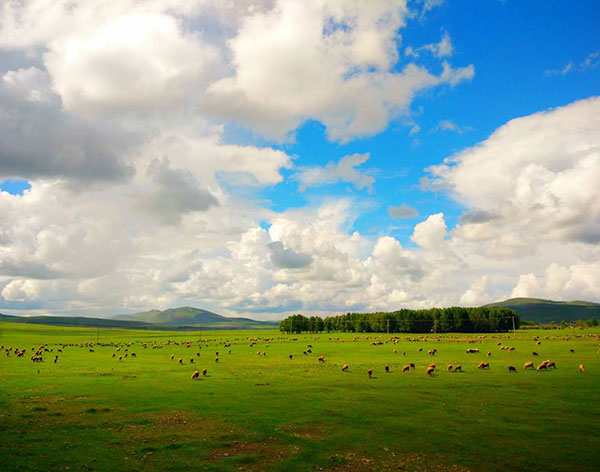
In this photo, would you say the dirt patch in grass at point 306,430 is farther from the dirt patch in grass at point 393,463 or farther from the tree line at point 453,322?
the tree line at point 453,322

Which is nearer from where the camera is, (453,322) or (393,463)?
(393,463)

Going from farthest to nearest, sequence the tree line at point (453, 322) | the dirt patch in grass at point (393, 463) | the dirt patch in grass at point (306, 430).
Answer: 1. the tree line at point (453, 322)
2. the dirt patch in grass at point (306, 430)
3. the dirt patch in grass at point (393, 463)

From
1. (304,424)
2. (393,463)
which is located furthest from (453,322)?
(393,463)

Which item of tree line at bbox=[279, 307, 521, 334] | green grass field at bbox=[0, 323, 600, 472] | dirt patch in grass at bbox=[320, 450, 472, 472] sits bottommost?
tree line at bbox=[279, 307, 521, 334]

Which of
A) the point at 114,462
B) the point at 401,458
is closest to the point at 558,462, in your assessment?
the point at 401,458

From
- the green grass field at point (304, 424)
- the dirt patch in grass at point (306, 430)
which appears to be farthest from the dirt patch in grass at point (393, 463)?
the dirt patch in grass at point (306, 430)

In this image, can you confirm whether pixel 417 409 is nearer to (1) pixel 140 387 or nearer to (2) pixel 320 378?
(2) pixel 320 378

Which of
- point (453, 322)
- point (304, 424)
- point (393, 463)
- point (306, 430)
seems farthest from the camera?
point (453, 322)

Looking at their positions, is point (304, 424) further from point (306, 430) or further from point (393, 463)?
point (393, 463)

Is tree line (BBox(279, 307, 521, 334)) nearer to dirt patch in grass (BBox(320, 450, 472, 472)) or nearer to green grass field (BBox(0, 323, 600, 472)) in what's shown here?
green grass field (BBox(0, 323, 600, 472))

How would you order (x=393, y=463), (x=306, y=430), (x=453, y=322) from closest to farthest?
1. (x=393, y=463)
2. (x=306, y=430)
3. (x=453, y=322)

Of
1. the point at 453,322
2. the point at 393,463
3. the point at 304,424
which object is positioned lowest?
the point at 453,322

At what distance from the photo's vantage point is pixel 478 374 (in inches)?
1823

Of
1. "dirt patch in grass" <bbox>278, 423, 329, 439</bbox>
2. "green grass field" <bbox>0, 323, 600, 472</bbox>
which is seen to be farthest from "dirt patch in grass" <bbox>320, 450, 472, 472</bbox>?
"dirt patch in grass" <bbox>278, 423, 329, 439</bbox>
